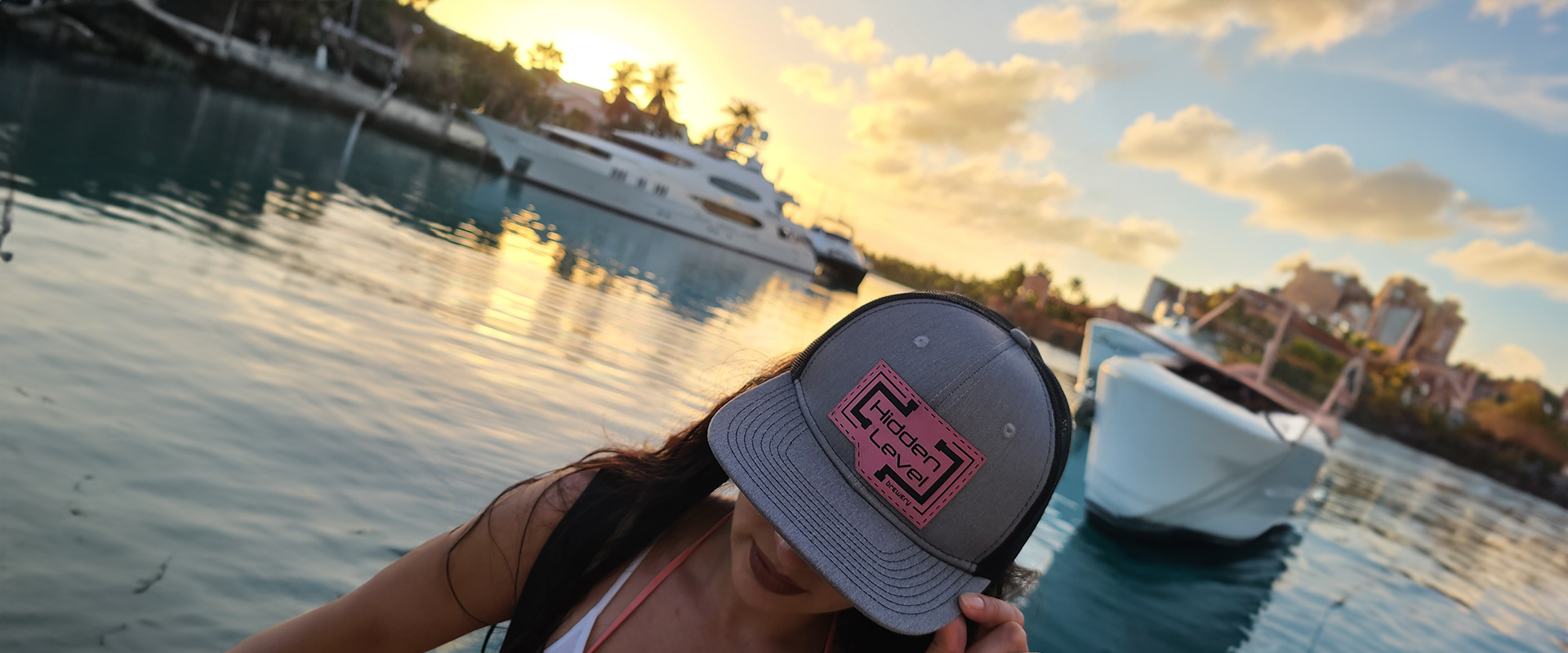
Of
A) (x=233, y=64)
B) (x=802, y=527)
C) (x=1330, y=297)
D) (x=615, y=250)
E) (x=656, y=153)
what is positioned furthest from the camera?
(x=656, y=153)

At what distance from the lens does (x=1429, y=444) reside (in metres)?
40.3

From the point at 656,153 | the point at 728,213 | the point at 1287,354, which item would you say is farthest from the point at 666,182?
the point at 1287,354

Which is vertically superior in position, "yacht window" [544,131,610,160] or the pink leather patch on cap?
"yacht window" [544,131,610,160]

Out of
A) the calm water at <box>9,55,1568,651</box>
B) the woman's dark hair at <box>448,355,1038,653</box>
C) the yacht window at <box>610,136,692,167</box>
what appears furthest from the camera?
the yacht window at <box>610,136,692,167</box>

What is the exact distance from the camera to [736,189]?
111ft

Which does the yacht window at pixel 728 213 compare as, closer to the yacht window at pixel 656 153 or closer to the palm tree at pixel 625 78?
the yacht window at pixel 656 153

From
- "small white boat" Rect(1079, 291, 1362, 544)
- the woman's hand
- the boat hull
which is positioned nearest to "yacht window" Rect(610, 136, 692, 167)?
"small white boat" Rect(1079, 291, 1362, 544)

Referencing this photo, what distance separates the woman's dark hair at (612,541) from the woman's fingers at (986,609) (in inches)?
5.9

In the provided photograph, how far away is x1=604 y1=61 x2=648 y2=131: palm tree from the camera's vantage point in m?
59.4

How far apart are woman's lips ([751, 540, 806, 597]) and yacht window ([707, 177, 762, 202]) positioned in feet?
108

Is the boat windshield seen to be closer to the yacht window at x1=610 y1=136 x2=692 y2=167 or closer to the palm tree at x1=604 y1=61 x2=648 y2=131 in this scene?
the yacht window at x1=610 y1=136 x2=692 y2=167

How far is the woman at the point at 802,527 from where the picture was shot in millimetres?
940

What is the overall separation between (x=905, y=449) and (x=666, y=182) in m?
31.6

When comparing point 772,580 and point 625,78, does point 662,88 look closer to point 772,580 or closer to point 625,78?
point 625,78
